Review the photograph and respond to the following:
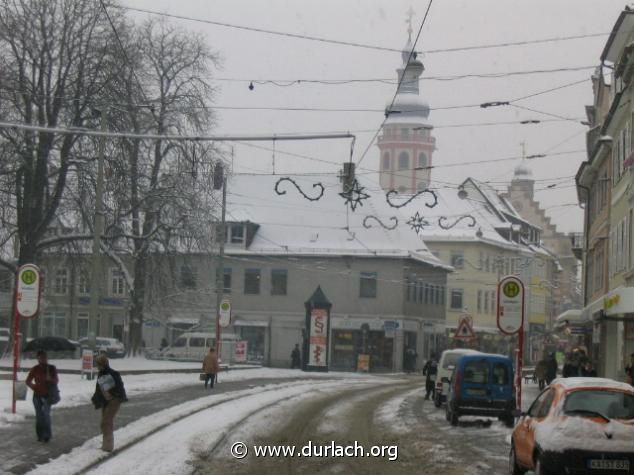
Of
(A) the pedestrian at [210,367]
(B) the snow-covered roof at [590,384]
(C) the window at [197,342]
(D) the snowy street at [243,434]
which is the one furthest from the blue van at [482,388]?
(C) the window at [197,342]

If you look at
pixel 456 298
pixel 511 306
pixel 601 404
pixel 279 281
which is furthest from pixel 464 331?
pixel 456 298

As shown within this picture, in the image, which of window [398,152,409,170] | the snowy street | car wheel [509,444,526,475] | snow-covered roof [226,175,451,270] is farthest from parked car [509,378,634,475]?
window [398,152,409,170]

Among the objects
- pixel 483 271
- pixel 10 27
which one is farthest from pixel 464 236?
pixel 10 27

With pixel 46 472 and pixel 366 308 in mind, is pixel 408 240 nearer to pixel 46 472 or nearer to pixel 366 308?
pixel 366 308

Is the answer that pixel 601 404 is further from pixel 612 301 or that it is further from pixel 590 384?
pixel 612 301

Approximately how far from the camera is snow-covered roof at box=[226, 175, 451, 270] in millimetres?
82812

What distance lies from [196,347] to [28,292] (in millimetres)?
49481

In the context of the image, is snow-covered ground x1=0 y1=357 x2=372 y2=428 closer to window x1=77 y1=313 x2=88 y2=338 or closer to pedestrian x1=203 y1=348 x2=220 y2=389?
pedestrian x1=203 y1=348 x2=220 y2=389

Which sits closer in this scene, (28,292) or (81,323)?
(28,292)

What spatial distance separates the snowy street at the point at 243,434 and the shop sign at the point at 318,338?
70.1 feet

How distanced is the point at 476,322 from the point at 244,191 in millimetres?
25173

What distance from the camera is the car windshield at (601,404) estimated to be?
14.8 metres

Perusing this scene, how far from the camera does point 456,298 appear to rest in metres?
103

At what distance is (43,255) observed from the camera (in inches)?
2062
